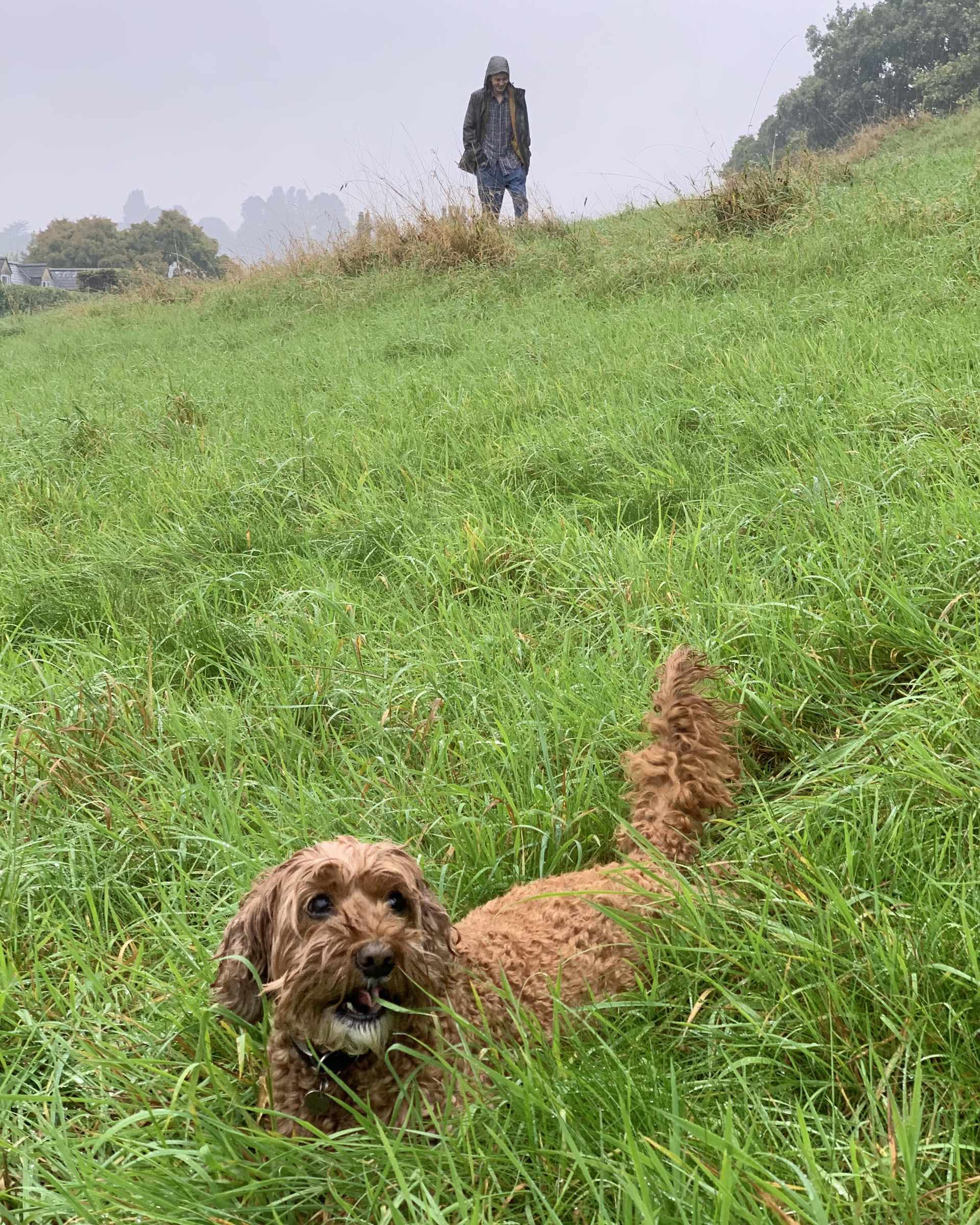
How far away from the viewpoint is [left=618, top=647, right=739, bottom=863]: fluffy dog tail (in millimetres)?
2314

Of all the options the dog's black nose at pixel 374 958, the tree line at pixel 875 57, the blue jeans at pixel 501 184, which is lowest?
the dog's black nose at pixel 374 958

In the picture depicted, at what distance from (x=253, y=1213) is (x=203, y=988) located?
55 cm

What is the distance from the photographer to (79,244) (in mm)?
54438

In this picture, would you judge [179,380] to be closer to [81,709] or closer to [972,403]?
[81,709]

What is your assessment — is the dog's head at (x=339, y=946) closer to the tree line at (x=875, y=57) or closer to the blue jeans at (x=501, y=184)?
the blue jeans at (x=501, y=184)

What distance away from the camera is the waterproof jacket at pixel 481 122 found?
40.9 ft

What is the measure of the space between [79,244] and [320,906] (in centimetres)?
6218

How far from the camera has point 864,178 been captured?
10.3 meters

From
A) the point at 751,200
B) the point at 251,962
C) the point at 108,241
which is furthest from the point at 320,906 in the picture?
the point at 108,241

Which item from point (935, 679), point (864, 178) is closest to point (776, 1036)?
point (935, 679)

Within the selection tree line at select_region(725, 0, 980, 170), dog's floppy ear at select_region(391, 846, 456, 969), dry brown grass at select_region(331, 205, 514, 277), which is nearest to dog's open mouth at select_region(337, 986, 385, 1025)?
dog's floppy ear at select_region(391, 846, 456, 969)

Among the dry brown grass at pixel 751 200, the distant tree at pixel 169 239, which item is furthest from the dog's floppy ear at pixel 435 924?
the distant tree at pixel 169 239

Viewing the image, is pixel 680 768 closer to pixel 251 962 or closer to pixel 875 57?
pixel 251 962

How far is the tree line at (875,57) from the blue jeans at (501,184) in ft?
85.1
